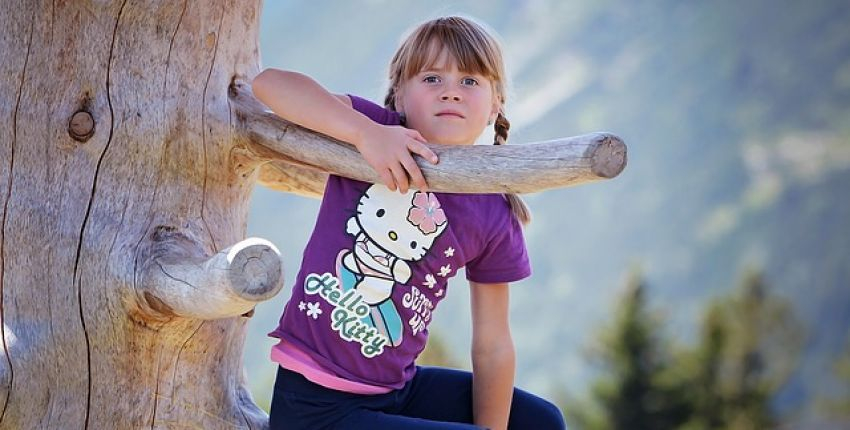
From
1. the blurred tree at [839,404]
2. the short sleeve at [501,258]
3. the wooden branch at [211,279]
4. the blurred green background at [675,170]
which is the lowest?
the blurred tree at [839,404]

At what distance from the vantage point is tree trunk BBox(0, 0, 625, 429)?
A: 2.48m

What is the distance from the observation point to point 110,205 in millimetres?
2533

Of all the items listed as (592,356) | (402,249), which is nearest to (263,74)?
(402,249)

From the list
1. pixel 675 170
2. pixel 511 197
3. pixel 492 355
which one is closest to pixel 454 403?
pixel 492 355

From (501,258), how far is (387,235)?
0.26 meters

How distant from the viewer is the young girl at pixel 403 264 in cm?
249

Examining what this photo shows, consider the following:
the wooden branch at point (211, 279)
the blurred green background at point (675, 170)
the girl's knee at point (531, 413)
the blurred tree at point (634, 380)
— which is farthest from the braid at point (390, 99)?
the blurred green background at point (675, 170)

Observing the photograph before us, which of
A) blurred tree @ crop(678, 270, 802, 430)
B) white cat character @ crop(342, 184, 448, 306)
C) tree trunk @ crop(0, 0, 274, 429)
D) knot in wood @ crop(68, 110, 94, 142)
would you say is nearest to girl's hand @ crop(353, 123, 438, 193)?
white cat character @ crop(342, 184, 448, 306)

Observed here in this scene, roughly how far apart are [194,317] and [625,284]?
986 cm

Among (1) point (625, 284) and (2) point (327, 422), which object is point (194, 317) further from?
(1) point (625, 284)

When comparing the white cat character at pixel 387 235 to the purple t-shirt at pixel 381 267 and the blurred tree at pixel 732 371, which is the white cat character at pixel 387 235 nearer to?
the purple t-shirt at pixel 381 267

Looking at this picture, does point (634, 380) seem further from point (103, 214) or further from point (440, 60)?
point (103, 214)

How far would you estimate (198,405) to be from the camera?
8.61 feet

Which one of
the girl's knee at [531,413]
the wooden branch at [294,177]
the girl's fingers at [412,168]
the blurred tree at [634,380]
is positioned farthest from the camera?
the blurred tree at [634,380]
